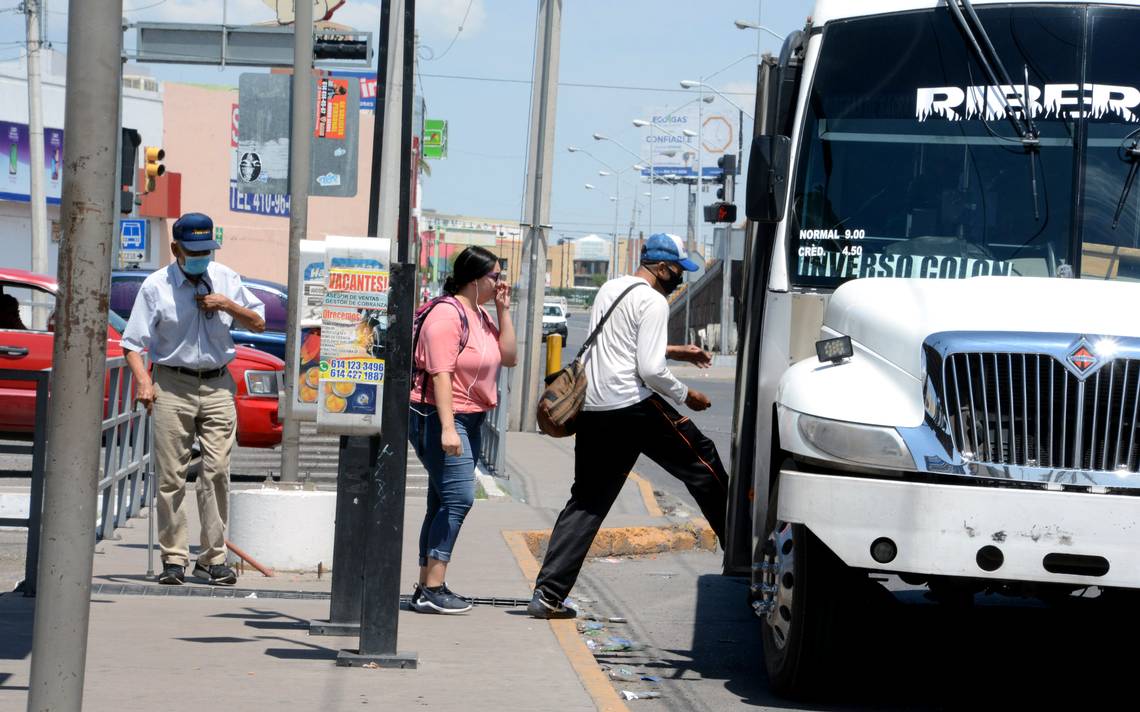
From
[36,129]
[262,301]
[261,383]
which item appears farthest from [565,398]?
[36,129]

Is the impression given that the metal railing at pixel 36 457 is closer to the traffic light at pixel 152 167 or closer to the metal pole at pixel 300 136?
the metal pole at pixel 300 136

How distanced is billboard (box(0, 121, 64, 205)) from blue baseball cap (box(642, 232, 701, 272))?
118 ft

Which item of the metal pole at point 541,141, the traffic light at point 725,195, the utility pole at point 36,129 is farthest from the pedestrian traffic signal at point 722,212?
the utility pole at point 36,129

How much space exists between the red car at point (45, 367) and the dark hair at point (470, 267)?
5741 mm

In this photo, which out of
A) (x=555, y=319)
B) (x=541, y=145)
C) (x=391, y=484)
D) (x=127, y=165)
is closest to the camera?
(x=391, y=484)

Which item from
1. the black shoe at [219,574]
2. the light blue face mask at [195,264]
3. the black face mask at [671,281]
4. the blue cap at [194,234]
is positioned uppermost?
the blue cap at [194,234]

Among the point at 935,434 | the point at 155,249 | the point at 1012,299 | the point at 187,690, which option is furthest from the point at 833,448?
the point at 155,249

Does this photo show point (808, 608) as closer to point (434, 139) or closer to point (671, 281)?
point (671, 281)

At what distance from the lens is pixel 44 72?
4484 centimetres

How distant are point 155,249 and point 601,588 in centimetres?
3733

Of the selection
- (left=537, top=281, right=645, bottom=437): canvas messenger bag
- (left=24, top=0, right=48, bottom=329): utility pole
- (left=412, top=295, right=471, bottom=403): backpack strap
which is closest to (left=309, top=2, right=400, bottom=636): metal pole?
(left=412, top=295, right=471, bottom=403): backpack strap

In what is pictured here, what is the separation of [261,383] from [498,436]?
2.16m

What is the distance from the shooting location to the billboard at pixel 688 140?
105 m

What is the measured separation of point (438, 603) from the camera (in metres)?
7.68
